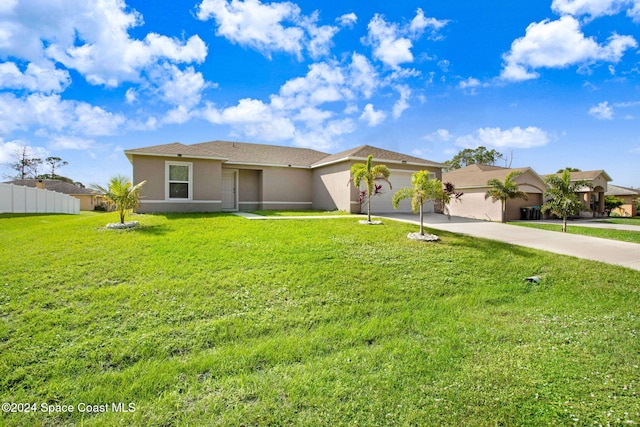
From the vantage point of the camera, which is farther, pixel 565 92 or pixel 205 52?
pixel 565 92

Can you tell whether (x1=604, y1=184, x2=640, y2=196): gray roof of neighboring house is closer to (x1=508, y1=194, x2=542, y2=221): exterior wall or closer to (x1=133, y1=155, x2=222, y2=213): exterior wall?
(x1=508, y1=194, x2=542, y2=221): exterior wall

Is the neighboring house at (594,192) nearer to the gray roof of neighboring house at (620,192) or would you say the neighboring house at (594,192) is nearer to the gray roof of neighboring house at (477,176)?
the gray roof of neighboring house at (477,176)

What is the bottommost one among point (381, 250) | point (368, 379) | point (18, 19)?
point (368, 379)

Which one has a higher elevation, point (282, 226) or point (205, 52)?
point (205, 52)

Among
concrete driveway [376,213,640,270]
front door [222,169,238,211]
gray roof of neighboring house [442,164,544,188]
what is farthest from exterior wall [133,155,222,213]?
gray roof of neighboring house [442,164,544,188]

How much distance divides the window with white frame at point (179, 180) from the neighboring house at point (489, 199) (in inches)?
671

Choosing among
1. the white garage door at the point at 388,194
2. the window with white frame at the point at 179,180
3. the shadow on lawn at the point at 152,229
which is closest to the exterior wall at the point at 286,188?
the window with white frame at the point at 179,180

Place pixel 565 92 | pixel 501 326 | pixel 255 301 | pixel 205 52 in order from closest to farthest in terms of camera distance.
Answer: pixel 501 326 → pixel 255 301 → pixel 205 52 → pixel 565 92

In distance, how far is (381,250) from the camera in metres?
8.23

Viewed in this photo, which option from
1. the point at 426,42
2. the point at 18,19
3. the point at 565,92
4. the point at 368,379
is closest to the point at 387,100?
the point at 426,42

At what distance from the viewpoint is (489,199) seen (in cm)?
1950

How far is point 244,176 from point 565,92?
18707 mm

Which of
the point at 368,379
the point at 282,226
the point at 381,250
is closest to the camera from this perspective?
the point at 368,379

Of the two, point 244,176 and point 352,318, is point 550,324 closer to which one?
point 352,318
